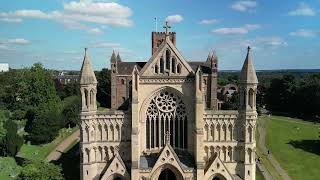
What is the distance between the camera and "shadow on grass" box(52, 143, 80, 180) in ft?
181

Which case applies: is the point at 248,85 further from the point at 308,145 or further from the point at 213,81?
Answer: the point at 308,145

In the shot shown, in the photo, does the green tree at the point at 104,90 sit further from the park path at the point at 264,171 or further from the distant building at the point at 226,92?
the park path at the point at 264,171

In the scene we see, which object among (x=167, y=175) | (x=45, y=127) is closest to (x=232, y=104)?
(x=45, y=127)

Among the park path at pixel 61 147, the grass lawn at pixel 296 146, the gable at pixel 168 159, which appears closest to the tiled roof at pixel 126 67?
the park path at pixel 61 147

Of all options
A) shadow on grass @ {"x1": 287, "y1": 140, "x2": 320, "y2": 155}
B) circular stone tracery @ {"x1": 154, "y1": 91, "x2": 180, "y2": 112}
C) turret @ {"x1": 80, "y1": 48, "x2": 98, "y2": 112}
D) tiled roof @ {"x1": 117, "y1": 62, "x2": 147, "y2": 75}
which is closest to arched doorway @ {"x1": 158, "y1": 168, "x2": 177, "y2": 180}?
circular stone tracery @ {"x1": 154, "y1": 91, "x2": 180, "y2": 112}

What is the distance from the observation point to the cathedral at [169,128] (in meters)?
42.2

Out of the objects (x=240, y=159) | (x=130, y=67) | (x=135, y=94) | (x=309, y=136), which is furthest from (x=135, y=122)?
(x=309, y=136)

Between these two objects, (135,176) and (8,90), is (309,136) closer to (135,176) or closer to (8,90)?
(135,176)

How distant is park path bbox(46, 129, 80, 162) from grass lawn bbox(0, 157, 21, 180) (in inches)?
237

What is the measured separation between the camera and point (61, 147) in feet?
236

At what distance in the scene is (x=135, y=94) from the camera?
4234 cm

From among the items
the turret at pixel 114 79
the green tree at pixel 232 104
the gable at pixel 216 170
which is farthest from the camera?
the green tree at pixel 232 104

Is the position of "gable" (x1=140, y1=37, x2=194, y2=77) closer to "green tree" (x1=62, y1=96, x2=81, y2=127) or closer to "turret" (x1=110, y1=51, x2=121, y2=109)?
"turret" (x1=110, y1=51, x2=121, y2=109)

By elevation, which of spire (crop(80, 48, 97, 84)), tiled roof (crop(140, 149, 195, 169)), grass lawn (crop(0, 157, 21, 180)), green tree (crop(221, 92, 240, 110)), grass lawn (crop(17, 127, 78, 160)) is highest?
spire (crop(80, 48, 97, 84))
